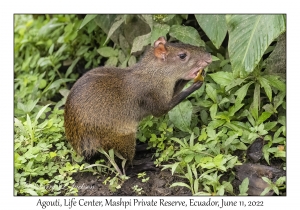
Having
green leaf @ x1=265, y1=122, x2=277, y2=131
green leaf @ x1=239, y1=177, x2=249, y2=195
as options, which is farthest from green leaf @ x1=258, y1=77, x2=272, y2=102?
green leaf @ x1=239, y1=177, x2=249, y2=195

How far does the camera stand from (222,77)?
569 centimetres

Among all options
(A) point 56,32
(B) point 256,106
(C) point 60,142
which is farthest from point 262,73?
(A) point 56,32

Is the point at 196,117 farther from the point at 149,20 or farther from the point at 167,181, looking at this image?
the point at 149,20

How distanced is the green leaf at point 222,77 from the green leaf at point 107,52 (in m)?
1.50

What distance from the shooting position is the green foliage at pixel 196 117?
5133 millimetres

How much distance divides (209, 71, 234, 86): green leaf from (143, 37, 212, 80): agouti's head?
303 millimetres

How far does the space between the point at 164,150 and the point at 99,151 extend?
27.0 inches

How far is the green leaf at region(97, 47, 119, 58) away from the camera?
6.74 metres

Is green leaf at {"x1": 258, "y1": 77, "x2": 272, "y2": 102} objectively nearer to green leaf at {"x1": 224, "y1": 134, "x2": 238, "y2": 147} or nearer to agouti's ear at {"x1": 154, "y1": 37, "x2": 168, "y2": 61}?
green leaf at {"x1": 224, "y1": 134, "x2": 238, "y2": 147}

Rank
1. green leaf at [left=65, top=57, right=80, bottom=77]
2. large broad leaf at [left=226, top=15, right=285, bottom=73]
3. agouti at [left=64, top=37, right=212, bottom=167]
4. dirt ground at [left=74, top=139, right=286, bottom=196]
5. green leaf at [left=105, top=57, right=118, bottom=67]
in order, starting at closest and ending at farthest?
dirt ground at [left=74, top=139, right=286, bottom=196]
large broad leaf at [left=226, top=15, right=285, bottom=73]
agouti at [left=64, top=37, right=212, bottom=167]
green leaf at [left=105, top=57, right=118, bottom=67]
green leaf at [left=65, top=57, right=80, bottom=77]

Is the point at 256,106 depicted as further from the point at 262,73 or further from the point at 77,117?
the point at 77,117

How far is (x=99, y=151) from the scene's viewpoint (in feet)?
17.5

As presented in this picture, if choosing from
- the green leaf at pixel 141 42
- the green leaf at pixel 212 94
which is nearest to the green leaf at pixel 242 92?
the green leaf at pixel 212 94

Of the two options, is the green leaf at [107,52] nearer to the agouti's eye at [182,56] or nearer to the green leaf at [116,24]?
the green leaf at [116,24]
